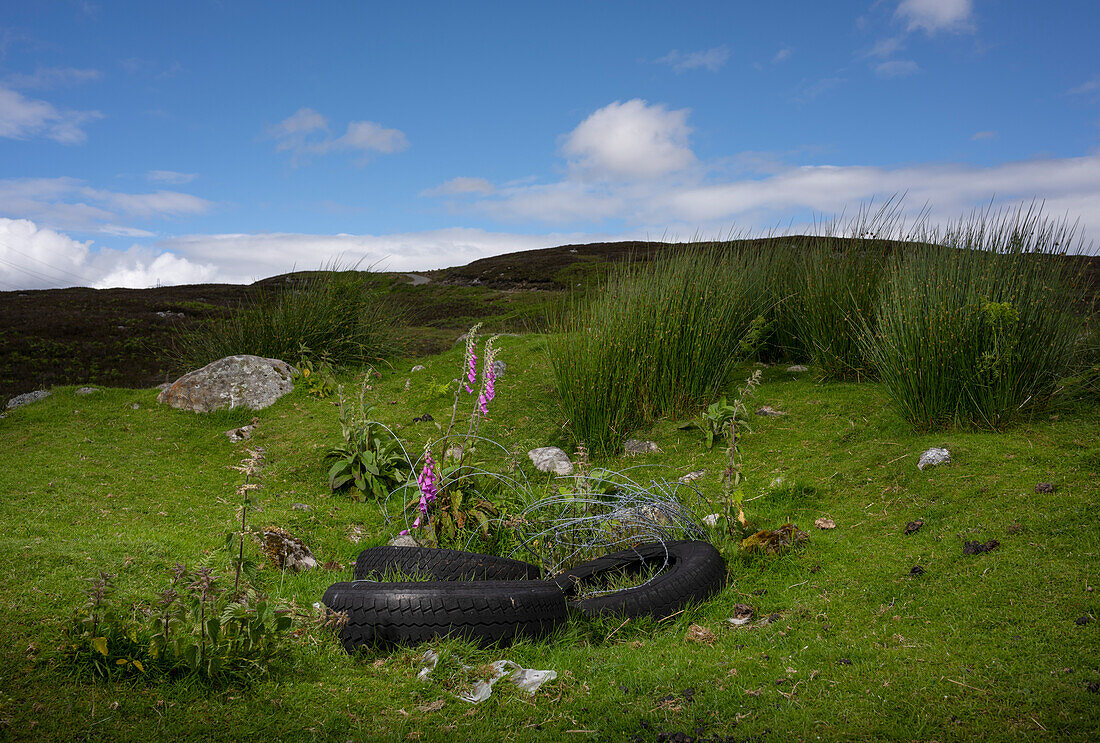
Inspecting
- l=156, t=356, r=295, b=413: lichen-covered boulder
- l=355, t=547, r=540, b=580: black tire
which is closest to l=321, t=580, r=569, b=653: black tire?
l=355, t=547, r=540, b=580: black tire

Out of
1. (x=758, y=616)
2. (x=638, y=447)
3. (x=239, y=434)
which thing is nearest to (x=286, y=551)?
(x=758, y=616)

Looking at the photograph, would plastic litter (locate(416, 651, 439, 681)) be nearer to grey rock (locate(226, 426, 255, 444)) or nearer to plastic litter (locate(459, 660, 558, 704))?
plastic litter (locate(459, 660, 558, 704))

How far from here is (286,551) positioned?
448 centimetres

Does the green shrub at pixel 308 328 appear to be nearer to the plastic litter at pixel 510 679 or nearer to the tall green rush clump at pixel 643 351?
the tall green rush clump at pixel 643 351

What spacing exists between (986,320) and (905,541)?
7.41ft

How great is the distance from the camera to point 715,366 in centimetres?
727

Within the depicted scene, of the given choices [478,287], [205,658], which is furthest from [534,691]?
[478,287]

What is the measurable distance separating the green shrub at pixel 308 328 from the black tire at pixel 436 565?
6.37 m

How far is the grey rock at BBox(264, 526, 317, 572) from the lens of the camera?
4.41 m

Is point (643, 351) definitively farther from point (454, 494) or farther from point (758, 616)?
point (758, 616)

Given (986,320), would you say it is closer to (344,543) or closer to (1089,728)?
(1089,728)

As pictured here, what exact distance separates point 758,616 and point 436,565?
1941 mm

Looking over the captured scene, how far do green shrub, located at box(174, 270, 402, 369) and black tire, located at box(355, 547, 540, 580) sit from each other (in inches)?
251

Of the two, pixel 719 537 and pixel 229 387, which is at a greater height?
pixel 229 387
